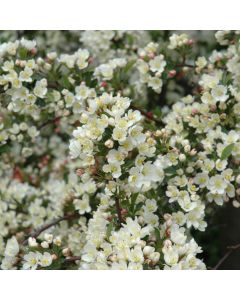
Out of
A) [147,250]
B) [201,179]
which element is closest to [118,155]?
[147,250]

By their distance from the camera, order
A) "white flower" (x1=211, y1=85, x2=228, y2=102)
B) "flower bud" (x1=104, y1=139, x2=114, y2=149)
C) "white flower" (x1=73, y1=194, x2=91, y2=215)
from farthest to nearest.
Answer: "white flower" (x1=73, y1=194, x2=91, y2=215) < "white flower" (x1=211, y1=85, x2=228, y2=102) < "flower bud" (x1=104, y1=139, x2=114, y2=149)

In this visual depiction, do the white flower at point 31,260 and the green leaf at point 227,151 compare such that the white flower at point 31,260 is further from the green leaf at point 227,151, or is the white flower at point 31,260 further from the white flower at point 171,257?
the green leaf at point 227,151

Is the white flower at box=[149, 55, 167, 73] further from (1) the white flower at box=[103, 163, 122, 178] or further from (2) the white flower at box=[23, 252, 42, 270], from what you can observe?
(2) the white flower at box=[23, 252, 42, 270]

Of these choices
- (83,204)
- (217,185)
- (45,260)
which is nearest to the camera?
(45,260)

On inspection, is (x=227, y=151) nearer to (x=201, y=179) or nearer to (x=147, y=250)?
(x=201, y=179)

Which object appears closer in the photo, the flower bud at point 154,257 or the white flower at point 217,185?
the flower bud at point 154,257

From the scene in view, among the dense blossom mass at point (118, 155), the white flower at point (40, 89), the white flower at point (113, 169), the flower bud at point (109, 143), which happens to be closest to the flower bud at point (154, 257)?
the dense blossom mass at point (118, 155)

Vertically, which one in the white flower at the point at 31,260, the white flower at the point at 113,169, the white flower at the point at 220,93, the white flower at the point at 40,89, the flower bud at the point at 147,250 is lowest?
the white flower at the point at 31,260

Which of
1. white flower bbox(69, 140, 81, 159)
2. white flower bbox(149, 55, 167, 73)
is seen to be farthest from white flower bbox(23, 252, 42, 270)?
white flower bbox(149, 55, 167, 73)

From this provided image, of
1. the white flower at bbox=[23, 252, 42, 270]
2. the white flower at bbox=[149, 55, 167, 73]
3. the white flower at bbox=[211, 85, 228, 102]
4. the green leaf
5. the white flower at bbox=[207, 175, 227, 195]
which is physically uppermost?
the white flower at bbox=[149, 55, 167, 73]

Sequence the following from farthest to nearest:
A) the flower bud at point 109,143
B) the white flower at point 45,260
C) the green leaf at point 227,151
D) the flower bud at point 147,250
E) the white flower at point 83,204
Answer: the white flower at point 83,204, the green leaf at point 227,151, the white flower at point 45,260, the flower bud at point 109,143, the flower bud at point 147,250
